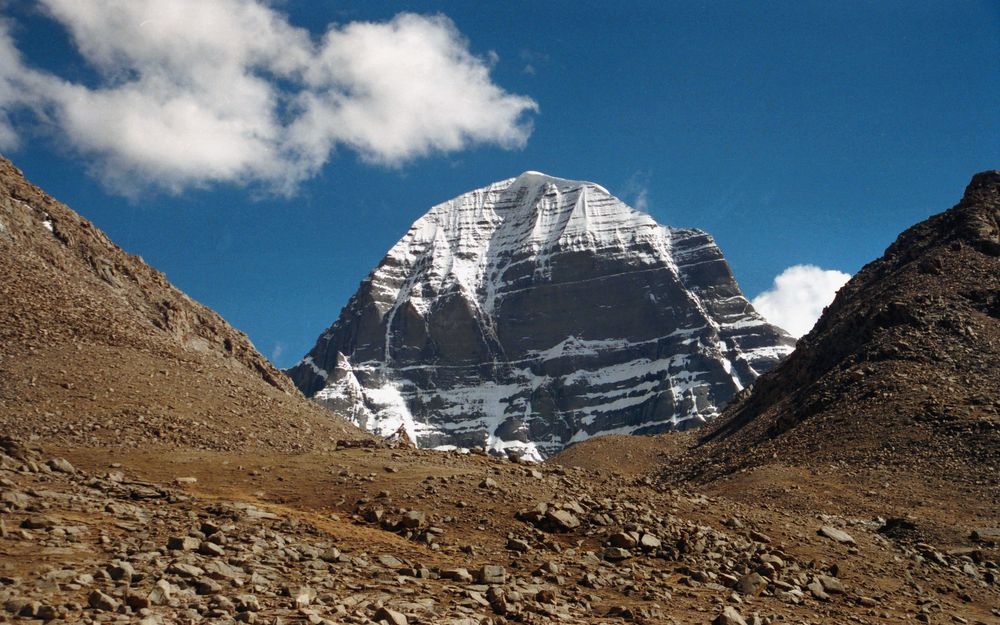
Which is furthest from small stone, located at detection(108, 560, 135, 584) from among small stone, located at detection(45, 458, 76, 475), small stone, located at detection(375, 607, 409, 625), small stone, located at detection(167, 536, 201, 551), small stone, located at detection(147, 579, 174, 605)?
small stone, located at detection(45, 458, 76, 475)

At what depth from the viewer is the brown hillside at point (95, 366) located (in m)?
33.4

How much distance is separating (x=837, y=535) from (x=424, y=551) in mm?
14033

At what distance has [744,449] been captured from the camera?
63.1 m

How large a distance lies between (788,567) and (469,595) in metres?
9.88

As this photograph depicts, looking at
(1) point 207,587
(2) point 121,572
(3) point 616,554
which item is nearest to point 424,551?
(3) point 616,554

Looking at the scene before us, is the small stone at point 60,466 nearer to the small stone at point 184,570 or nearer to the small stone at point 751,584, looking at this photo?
the small stone at point 184,570

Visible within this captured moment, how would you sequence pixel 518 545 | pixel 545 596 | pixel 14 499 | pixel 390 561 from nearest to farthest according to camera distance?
pixel 545 596 < pixel 14 499 < pixel 390 561 < pixel 518 545

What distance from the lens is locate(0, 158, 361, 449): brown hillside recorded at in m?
33.4

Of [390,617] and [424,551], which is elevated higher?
[424,551]

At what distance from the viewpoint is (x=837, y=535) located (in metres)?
27.3

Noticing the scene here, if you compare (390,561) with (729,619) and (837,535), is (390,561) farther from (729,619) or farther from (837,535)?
(837,535)

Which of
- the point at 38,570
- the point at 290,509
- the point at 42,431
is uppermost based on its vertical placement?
the point at 42,431

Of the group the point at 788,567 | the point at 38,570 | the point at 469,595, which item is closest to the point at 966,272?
the point at 788,567

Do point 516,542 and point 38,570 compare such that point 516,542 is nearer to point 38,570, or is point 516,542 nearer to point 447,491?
point 447,491
